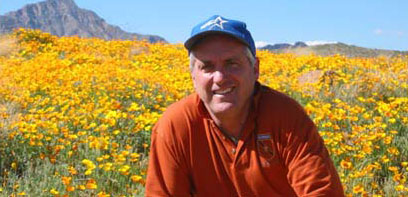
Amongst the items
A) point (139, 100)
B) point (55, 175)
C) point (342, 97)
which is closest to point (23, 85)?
point (139, 100)

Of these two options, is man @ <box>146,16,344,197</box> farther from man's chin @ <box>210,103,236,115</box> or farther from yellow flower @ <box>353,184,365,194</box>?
yellow flower @ <box>353,184,365,194</box>

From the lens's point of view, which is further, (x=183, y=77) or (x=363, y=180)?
(x=183, y=77)

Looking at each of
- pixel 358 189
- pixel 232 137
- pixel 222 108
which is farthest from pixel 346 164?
pixel 222 108

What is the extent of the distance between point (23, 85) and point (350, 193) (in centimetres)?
483

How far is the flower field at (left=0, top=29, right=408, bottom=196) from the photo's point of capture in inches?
167

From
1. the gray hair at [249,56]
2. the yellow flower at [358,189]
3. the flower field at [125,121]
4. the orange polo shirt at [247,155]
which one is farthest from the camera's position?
the flower field at [125,121]

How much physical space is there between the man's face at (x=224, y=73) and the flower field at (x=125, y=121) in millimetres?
1401

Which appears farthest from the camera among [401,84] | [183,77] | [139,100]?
[183,77]

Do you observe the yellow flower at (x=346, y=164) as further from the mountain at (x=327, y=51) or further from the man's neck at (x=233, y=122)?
the mountain at (x=327, y=51)

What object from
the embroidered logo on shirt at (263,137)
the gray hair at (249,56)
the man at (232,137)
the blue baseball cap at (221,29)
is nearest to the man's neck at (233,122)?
the man at (232,137)

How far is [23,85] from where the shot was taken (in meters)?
7.42

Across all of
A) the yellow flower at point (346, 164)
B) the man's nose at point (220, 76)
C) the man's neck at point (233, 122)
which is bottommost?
the yellow flower at point (346, 164)

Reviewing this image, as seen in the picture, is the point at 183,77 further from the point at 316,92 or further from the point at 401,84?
the point at 401,84

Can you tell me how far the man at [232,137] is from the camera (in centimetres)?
256
